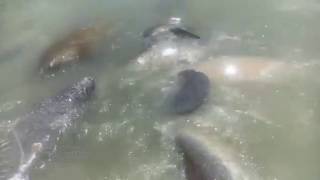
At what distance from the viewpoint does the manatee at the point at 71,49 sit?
7801 millimetres

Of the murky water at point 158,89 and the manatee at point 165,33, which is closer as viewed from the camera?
the murky water at point 158,89

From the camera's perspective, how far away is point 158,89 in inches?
293

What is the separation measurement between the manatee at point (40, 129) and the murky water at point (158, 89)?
0.43 ft

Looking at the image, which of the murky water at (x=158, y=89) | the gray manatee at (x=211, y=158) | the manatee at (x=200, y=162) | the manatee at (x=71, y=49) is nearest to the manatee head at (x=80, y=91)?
the murky water at (x=158, y=89)

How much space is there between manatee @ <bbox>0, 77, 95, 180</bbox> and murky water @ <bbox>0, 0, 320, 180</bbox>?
0.13 m

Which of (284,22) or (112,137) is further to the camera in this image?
(284,22)

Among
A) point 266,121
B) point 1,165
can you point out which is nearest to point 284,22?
point 266,121

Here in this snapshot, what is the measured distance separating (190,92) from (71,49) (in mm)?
1913

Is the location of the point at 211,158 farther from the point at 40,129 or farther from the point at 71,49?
the point at 71,49

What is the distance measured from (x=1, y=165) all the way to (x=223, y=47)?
3439 mm

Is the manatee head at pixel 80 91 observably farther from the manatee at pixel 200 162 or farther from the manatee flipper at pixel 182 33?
the manatee at pixel 200 162

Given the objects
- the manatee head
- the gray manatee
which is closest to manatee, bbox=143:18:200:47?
the manatee head

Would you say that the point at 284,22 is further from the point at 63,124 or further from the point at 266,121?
the point at 63,124

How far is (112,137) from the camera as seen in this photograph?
6.76 meters
